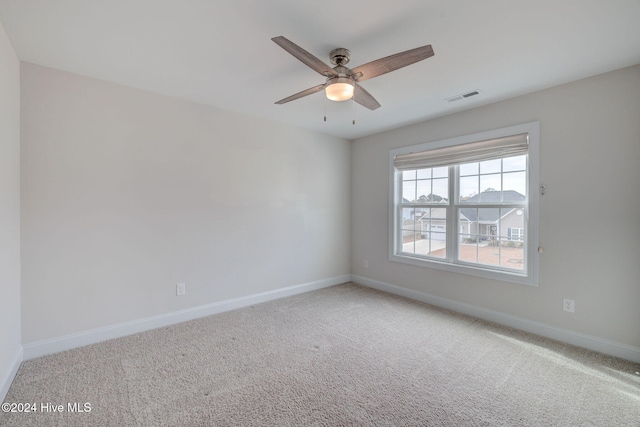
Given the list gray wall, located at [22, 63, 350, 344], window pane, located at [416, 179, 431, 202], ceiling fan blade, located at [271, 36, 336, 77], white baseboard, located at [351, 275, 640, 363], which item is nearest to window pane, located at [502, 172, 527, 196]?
window pane, located at [416, 179, 431, 202]

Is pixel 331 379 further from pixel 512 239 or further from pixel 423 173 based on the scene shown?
pixel 423 173

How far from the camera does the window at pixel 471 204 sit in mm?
2991

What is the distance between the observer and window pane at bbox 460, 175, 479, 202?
3.48m

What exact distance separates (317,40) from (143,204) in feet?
7.49

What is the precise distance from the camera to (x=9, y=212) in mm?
→ 2080

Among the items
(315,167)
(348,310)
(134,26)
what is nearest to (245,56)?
(134,26)

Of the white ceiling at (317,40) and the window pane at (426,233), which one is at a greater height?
the white ceiling at (317,40)

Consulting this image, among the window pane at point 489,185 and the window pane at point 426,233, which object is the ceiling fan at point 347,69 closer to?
the window pane at point 489,185

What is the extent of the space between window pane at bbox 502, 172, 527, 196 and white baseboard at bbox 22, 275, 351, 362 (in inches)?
114

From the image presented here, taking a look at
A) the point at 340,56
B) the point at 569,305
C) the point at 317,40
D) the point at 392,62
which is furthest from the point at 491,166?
the point at 317,40

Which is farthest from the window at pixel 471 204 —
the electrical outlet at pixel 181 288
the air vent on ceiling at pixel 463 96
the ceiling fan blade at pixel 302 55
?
the electrical outlet at pixel 181 288

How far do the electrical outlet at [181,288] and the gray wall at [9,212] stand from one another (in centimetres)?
120

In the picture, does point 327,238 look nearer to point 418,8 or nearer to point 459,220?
point 459,220

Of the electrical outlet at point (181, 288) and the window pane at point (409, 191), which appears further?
the window pane at point (409, 191)
